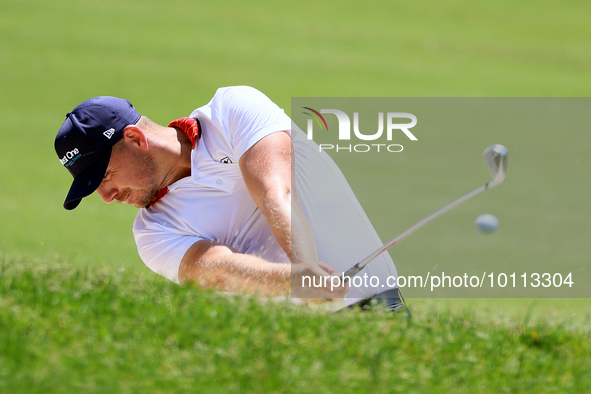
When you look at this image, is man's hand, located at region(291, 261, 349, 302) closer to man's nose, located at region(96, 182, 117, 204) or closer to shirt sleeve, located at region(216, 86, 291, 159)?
shirt sleeve, located at region(216, 86, 291, 159)

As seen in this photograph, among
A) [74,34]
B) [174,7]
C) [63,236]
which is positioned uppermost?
[174,7]

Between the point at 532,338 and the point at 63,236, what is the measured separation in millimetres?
11012

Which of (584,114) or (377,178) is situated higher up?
(584,114)

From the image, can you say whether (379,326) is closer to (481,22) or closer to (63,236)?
(63,236)

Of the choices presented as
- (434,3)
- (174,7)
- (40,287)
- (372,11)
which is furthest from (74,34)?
(40,287)

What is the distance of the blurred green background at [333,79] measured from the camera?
1395 cm

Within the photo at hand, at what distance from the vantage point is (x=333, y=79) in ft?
75.8

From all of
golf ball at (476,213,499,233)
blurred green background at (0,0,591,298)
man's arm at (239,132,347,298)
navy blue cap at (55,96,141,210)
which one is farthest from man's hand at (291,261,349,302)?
blurred green background at (0,0,591,298)

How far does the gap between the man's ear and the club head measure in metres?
2.20

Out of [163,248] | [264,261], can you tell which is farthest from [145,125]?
[264,261]

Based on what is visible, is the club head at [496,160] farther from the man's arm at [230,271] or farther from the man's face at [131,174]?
the man's face at [131,174]

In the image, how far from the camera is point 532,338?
356 cm

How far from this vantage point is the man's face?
4570mm

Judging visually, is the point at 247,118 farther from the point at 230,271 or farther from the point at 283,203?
the point at 230,271
